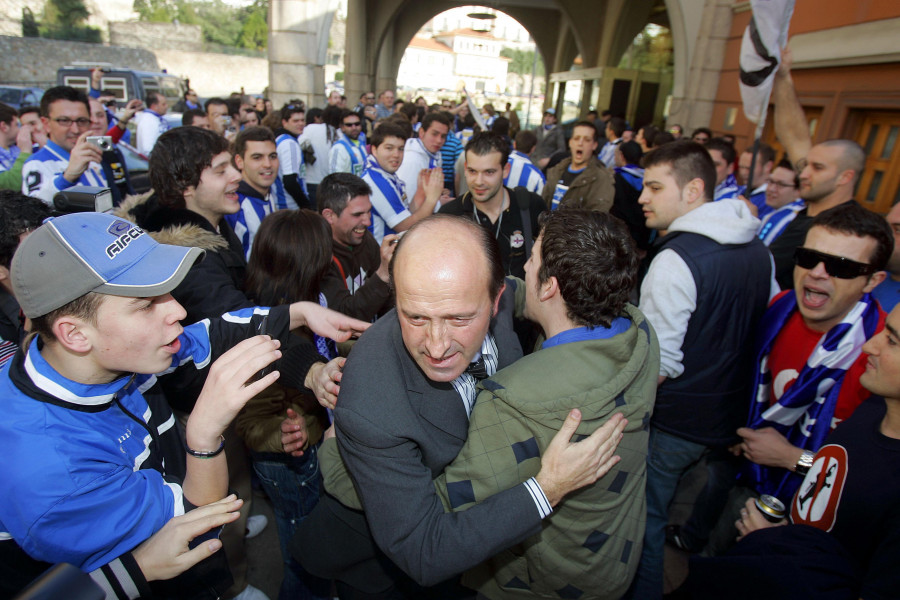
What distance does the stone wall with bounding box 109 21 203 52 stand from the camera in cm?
3688

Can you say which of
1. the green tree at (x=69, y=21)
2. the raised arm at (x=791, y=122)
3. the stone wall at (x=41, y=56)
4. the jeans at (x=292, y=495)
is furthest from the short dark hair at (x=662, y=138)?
the green tree at (x=69, y=21)

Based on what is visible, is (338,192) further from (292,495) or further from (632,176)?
(632,176)

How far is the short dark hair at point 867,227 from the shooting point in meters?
2.13

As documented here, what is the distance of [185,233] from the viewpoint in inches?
88.2

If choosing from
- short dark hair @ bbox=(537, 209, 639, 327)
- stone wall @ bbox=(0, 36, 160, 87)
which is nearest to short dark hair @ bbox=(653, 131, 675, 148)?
short dark hair @ bbox=(537, 209, 639, 327)

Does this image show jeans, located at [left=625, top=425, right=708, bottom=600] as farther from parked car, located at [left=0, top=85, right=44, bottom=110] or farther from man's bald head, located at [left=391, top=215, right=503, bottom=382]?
parked car, located at [left=0, top=85, right=44, bottom=110]

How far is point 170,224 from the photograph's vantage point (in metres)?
2.51

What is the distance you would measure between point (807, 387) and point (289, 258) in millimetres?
2532

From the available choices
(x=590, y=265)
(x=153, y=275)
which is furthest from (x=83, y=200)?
(x=590, y=265)

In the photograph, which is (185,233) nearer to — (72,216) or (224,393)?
(72,216)

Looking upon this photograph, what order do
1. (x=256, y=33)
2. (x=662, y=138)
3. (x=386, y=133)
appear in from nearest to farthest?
1. (x=386, y=133)
2. (x=662, y=138)
3. (x=256, y=33)

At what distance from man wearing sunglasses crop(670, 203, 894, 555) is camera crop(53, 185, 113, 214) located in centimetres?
334

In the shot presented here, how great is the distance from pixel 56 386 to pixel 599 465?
1561 millimetres

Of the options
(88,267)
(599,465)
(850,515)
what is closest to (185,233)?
(88,267)
